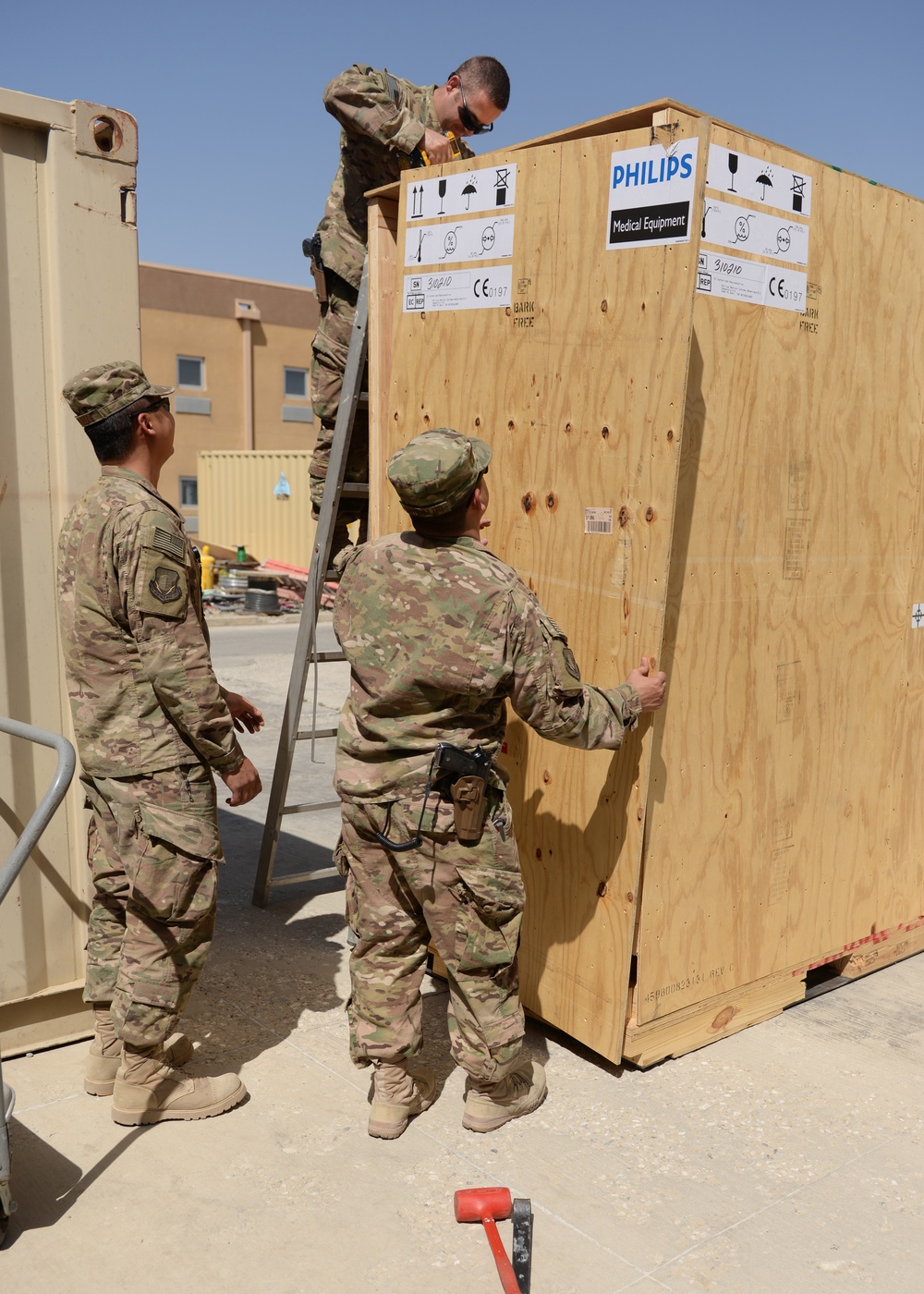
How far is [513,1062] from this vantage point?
3344 millimetres

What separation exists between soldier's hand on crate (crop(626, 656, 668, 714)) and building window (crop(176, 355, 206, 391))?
23872 mm

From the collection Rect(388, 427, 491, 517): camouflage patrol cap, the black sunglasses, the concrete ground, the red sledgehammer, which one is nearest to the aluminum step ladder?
the black sunglasses

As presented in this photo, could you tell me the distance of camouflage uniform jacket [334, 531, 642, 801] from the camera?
9.82 feet

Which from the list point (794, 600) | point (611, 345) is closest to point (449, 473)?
point (611, 345)

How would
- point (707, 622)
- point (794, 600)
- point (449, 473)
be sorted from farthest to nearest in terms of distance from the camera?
point (794, 600) → point (707, 622) → point (449, 473)

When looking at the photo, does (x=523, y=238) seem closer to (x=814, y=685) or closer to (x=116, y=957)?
(x=814, y=685)

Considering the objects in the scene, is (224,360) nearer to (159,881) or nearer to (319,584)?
(319,584)

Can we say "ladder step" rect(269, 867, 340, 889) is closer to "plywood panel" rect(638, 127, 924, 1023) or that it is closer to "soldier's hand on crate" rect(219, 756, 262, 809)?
"soldier's hand on crate" rect(219, 756, 262, 809)

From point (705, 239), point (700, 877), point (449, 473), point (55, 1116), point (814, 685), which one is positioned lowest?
point (55, 1116)

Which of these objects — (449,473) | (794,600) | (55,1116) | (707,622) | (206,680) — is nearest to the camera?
(449,473)

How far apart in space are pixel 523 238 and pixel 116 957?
8.64 ft

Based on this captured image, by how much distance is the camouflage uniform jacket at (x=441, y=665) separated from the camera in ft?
9.82

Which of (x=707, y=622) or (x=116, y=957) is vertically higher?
(x=707, y=622)

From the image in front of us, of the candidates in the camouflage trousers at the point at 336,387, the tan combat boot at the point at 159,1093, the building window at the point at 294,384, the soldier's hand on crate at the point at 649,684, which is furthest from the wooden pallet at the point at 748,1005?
the building window at the point at 294,384
